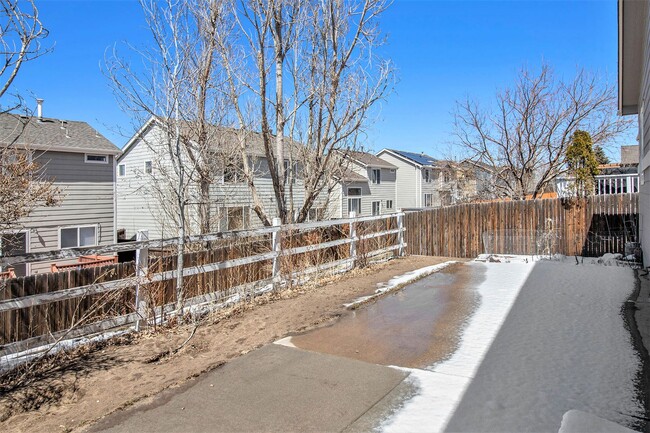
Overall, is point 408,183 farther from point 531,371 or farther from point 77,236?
point 531,371

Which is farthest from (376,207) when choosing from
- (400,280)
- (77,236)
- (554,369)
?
(554,369)

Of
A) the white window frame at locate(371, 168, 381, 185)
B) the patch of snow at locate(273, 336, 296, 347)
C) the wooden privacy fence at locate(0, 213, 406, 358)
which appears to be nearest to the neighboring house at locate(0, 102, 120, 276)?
the wooden privacy fence at locate(0, 213, 406, 358)

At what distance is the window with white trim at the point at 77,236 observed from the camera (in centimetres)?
1536

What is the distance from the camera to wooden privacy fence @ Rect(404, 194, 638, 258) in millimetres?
11305

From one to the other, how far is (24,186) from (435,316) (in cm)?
731

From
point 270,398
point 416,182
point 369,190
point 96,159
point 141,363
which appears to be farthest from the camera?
point 416,182

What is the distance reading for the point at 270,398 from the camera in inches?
129

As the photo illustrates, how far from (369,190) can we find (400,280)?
23154 mm

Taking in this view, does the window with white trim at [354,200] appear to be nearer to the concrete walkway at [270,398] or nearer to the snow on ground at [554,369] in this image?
the snow on ground at [554,369]

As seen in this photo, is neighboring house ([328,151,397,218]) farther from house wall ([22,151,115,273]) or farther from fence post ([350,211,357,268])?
fence post ([350,211,357,268])

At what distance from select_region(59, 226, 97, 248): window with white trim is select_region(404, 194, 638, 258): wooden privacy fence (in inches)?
450

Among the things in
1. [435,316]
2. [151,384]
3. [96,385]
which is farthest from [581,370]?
[96,385]

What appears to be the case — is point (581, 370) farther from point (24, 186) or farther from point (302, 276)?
point (24, 186)

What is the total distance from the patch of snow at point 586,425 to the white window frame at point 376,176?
95.2 ft
